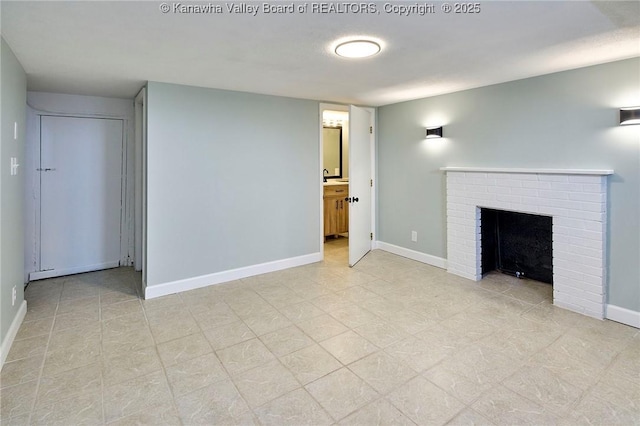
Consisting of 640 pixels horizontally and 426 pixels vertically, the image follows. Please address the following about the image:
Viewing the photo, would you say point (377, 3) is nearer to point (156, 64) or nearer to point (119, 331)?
point (156, 64)

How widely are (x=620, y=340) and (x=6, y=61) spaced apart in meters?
4.80

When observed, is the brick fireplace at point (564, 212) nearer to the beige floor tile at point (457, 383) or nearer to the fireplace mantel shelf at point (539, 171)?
the fireplace mantel shelf at point (539, 171)

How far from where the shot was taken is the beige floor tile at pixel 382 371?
2.07 metres

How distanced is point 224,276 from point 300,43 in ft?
8.57

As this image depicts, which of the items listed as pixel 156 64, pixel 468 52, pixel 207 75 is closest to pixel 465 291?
pixel 468 52

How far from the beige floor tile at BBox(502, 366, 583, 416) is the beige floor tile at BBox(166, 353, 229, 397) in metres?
1.77

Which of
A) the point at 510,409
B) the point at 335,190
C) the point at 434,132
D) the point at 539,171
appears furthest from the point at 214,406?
the point at 335,190

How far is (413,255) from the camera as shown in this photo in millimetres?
4738

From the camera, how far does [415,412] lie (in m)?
1.83

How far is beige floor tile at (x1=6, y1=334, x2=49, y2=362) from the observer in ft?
7.85

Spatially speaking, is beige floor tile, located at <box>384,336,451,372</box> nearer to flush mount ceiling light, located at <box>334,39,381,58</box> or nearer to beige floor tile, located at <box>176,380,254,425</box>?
beige floor tile, located at <box>176,380,254,425</box>

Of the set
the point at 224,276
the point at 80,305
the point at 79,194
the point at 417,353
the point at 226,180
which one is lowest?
the point at 417,353

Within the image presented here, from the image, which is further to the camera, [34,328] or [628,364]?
[34,328]

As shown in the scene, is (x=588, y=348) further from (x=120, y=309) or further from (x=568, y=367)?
(x=120, y=309)
